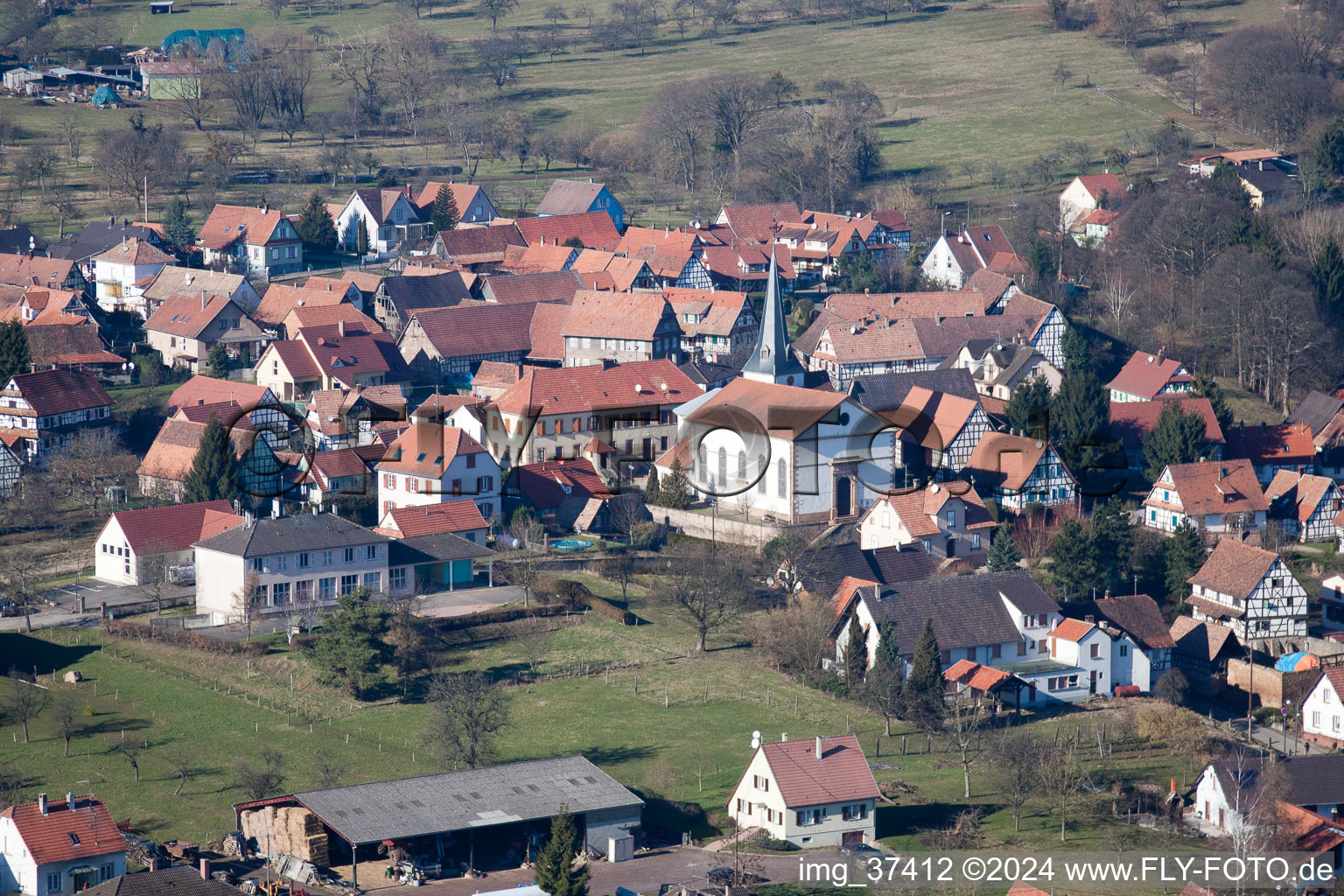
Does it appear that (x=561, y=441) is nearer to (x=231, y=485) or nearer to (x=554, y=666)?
A: (x=231, y=485)

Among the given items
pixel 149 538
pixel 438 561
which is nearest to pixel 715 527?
pixel 438 561

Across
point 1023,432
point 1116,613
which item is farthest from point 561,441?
point 1116,613

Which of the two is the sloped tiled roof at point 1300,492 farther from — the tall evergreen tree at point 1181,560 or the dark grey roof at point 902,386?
the dark grey roof at point 902,386

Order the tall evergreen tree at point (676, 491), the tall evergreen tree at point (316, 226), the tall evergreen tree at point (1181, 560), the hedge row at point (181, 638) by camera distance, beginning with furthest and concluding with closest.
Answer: the tall evergreen tree at point (316, 226) → the tall evergreen tree at point (676, 491) → the tall evergreen tree at point (1181, 560) → the hedge row at point (181, 638)

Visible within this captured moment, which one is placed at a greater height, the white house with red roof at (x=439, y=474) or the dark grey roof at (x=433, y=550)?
the white house with red roof at (x=439, y=474)

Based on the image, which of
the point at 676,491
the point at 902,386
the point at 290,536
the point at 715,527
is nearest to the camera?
the point at 290,536

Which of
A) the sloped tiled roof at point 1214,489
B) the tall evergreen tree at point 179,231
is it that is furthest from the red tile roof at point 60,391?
the sloped tiled roof at point 1214,489

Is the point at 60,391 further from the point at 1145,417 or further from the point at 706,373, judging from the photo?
the point at 1145,417
